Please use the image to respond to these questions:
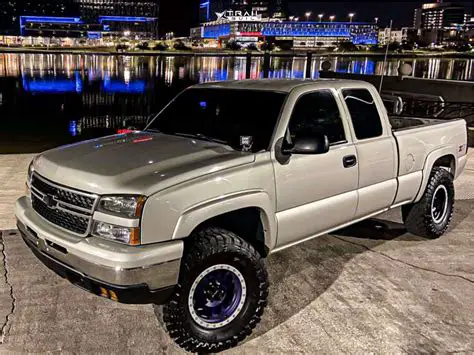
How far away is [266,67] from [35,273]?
57.6 feet

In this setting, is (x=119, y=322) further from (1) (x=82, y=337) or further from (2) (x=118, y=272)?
(2) (x=118, y=272)

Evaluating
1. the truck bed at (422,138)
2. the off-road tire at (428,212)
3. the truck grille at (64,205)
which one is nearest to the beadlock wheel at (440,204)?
the off-road tire at (428,212)

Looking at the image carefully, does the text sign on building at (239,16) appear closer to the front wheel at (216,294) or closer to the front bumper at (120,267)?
the front wheel at (216,294)

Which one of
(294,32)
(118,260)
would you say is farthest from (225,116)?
(294,32)

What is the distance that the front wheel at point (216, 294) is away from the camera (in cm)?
358

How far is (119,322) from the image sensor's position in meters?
4.09

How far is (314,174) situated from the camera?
4.38 m

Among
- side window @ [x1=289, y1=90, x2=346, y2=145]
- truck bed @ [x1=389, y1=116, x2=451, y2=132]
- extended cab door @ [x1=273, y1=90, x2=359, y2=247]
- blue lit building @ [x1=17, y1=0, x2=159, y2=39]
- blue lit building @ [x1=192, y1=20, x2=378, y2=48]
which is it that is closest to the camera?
extended cab door @ [x1=273, y1=90, x2=359, y2=247]

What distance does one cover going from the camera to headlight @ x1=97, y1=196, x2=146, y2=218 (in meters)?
3.35

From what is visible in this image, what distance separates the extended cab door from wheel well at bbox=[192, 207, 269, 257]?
0.53 ft

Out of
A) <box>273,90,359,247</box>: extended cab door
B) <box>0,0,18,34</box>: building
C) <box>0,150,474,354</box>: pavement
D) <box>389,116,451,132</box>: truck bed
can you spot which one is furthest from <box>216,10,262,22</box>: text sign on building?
<box>273,90,359,247</box>: extended cab door

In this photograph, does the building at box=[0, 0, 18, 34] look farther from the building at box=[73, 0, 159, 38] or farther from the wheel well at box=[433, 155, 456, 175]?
the wheel well at box=[433, 155, 456, 175]

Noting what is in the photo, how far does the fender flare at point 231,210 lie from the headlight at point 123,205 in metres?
0.29

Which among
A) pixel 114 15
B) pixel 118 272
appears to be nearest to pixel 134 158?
pixel 118 272
